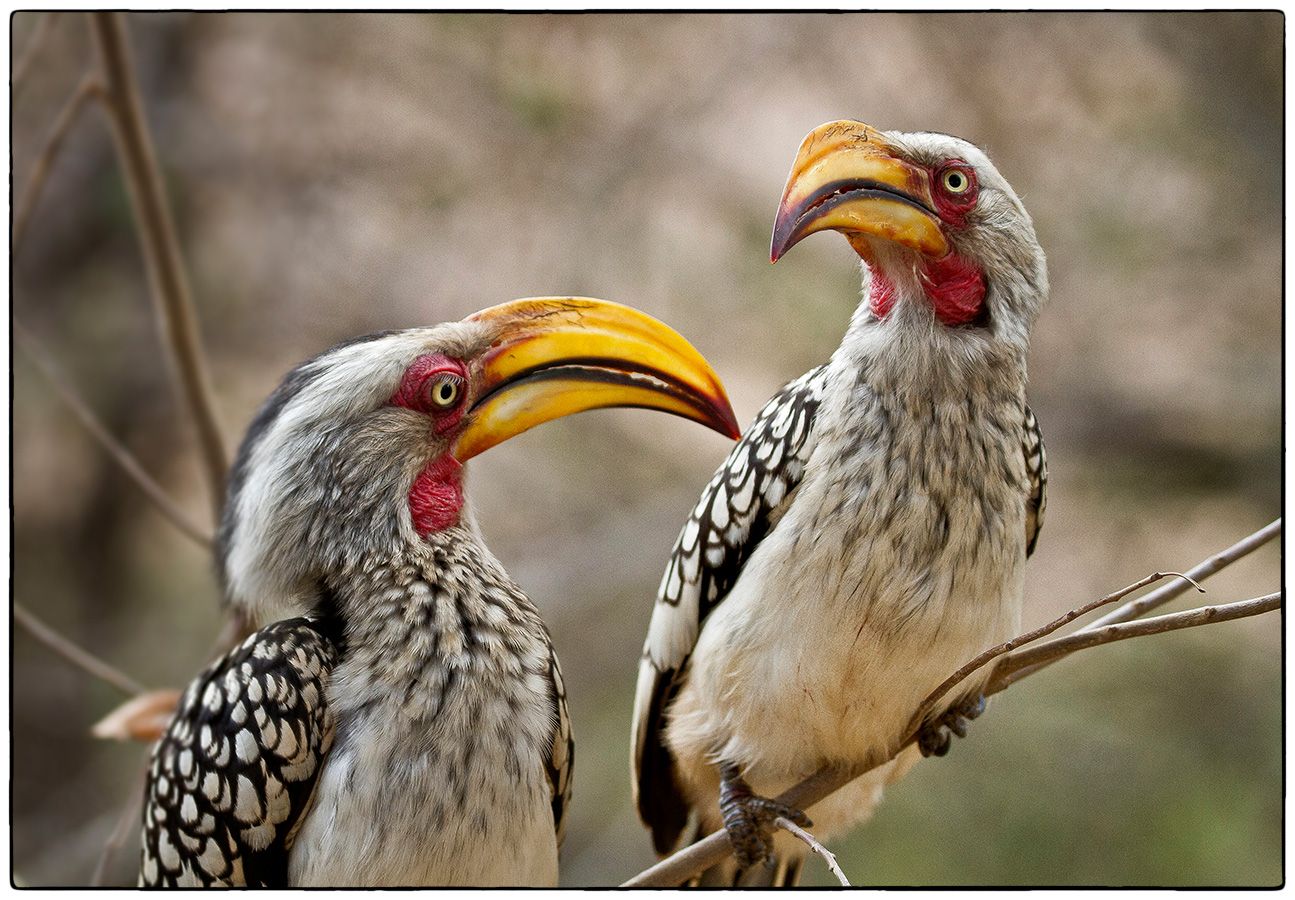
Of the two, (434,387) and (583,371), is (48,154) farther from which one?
(583,371)

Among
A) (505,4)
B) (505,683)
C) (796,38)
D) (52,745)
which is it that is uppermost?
(505,4)

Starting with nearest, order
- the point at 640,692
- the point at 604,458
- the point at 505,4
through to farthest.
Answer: the point at 640,692 → the point at 505,4 → the point at 604,458

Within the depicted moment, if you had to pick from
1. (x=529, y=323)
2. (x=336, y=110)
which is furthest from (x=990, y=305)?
(x=336, y=110)

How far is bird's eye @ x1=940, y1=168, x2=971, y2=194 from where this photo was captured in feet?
4.21

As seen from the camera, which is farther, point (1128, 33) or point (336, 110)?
point (336, 110)

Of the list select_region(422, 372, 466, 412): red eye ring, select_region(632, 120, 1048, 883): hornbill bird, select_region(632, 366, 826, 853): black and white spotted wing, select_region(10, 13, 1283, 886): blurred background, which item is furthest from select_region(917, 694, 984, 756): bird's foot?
select_region(422, 372, 466, 412): red eye ring

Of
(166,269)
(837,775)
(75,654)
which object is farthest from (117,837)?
(837,775)

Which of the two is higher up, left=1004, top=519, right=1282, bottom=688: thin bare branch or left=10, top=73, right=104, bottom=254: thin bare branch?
left=10, top=73, right=104, bottom=254: thin bare branch

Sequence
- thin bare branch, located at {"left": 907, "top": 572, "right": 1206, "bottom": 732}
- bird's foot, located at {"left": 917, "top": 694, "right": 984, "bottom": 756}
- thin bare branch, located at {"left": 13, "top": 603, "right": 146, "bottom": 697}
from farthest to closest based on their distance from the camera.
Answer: thin bare branch, located at {"left": 13, "top": 603, "right": 146, "bottom": 697}
bird's foot, located at {"left": 917, "top": 694, "right": 984, "bottom": 756}
thin bare branch, located at {"left": 907, "top": 572, "right": 1206, "bottom": 732}

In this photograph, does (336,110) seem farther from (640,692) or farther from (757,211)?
(640,692)

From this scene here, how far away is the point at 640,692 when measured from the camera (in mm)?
1440

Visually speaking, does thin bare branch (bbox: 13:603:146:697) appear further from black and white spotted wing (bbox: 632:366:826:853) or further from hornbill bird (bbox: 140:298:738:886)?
black and white spotted wing (bbox: 632:366:826:853)

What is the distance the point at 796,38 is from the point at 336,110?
676 millimetres

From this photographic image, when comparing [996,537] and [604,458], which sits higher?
[604,458]
